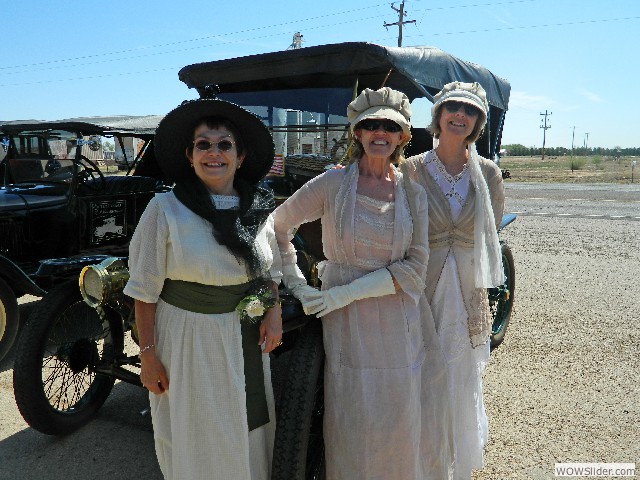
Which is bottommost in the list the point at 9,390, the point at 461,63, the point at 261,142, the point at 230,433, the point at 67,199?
the point at 9,390

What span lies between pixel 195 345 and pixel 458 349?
1294 millimetres

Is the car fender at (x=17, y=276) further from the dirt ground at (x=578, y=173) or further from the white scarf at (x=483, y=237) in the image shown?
the dirt ground at (x=578, y=173)

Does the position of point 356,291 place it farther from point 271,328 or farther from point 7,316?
point 7,316

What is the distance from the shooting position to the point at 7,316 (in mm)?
4309

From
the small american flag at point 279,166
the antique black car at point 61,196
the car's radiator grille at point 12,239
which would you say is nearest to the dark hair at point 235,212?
the small american flag at point 279,166

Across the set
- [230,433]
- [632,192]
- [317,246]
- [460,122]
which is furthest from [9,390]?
[632,192]

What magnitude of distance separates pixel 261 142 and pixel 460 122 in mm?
999

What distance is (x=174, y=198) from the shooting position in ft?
6.29

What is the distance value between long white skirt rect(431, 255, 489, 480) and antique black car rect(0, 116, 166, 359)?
3.51 metres

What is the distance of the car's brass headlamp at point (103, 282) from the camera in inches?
97.2

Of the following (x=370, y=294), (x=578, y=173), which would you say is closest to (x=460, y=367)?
(x=370, y=294)

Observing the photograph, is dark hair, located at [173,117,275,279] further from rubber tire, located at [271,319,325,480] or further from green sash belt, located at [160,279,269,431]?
rubber tire, located at [271,319,325,480]

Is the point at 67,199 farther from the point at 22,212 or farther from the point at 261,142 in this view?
the point at 261,142

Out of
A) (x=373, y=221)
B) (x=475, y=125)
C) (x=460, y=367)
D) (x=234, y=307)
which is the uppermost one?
(x=475, y=125)
